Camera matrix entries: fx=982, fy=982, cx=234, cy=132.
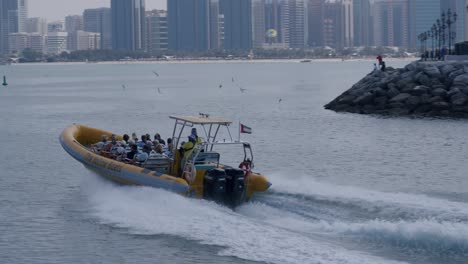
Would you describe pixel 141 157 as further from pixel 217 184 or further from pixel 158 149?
pixel 217 184

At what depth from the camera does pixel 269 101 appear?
75.3 m

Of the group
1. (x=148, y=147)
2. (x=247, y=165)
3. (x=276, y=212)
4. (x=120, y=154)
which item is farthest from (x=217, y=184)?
(x=120, y=154)

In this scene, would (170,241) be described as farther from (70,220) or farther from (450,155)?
(450,155)

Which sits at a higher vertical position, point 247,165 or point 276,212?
point 247,165

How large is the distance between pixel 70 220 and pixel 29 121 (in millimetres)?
33105

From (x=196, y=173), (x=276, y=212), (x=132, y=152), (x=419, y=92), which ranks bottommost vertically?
(x=276, y=212)

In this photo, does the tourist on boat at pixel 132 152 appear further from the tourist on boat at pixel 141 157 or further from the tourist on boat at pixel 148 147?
the tourist on boat at pixel 141 157

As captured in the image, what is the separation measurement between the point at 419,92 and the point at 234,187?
1219 inches

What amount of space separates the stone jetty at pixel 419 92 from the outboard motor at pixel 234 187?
28.8m

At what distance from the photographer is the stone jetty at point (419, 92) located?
48312mm

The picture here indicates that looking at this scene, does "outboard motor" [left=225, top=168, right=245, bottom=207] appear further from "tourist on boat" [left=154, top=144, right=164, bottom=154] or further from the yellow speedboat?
"tourist on boat" [left=154, top=144, right=164, bottom=154]

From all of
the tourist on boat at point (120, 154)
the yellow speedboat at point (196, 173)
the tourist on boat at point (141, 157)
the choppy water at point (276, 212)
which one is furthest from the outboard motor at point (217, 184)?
the tourist on boat at point (120, 154)

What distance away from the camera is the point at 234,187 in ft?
67.7

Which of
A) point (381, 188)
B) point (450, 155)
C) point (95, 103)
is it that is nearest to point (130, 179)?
point (381, 188)
